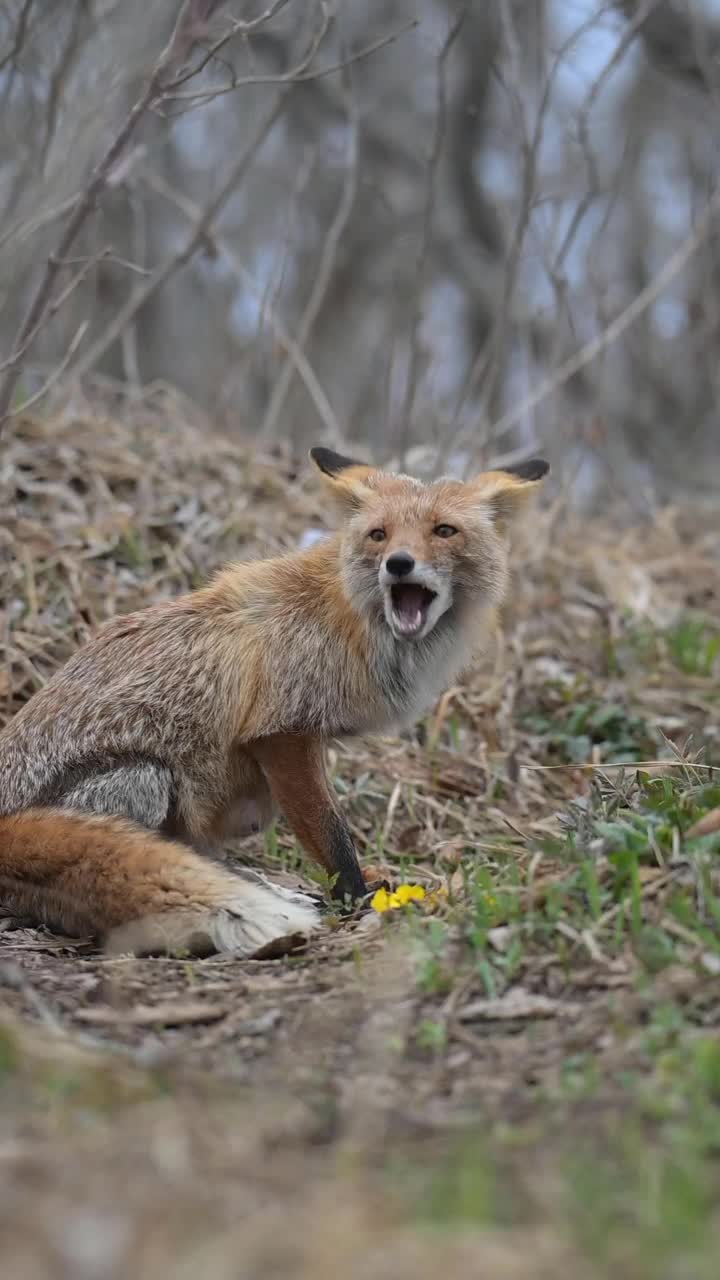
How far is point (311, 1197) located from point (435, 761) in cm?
447

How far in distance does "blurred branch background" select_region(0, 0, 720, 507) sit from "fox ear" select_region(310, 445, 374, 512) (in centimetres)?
127

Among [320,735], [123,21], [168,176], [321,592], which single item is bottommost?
[320,735]

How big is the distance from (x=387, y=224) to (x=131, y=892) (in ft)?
52.9

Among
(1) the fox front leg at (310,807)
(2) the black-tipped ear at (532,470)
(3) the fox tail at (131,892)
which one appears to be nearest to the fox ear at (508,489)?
(2) the black-tipped ear at (532,470)

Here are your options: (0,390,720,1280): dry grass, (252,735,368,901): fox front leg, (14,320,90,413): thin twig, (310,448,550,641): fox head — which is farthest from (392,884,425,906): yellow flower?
(14,320,90,413): thin twig

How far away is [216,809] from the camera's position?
5234 millimetres

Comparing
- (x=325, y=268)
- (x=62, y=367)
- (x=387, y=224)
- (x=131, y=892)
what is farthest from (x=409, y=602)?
(x=387, y=224)

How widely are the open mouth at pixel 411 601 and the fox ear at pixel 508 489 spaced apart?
21.9 inches

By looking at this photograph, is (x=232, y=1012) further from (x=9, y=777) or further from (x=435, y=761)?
(x=435, y=761)

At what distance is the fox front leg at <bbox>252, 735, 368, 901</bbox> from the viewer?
16.4 ft

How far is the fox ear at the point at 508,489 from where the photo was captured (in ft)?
17.6

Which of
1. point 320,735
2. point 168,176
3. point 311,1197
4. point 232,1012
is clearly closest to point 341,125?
point 168,176

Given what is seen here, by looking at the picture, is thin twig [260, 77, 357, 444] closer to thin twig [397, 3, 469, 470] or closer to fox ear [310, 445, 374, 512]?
thin twig [397, 3, 469, 470]

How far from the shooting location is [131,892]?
441 cm
